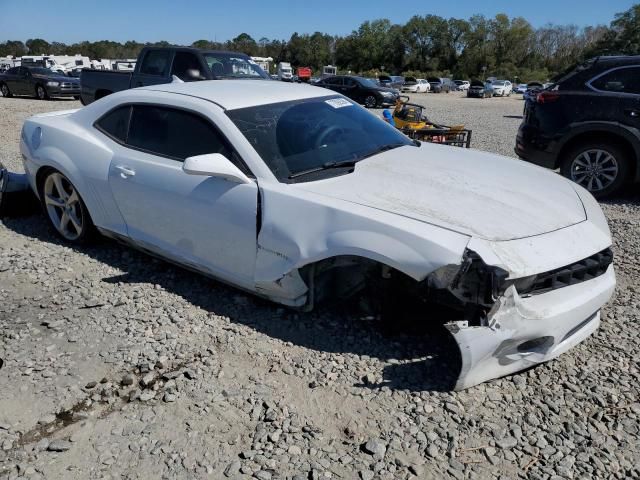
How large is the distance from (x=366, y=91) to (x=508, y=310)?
22.1 meters

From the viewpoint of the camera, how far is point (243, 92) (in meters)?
3.81

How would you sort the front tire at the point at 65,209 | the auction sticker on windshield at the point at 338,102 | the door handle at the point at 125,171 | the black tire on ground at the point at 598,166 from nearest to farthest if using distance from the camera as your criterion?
the door handle at the point at 125,171 < the auction sticker on windshield at the point at 338,102 < the front tire at the point at 65,209 < the black tire on ground at the point at 598,166

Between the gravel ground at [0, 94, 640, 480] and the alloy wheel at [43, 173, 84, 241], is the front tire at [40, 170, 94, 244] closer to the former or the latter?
the alloy wheel at [43, 173, 84, 241]

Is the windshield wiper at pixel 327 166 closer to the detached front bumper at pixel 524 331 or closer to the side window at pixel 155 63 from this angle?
the detached front bumper at pixel 524 331

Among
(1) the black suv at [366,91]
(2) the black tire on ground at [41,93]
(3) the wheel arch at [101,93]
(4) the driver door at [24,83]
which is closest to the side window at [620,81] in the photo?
(3) the wheel arch at [101,93]

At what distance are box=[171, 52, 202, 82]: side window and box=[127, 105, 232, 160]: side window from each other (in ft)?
20.6

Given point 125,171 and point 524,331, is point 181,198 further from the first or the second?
point 524,331

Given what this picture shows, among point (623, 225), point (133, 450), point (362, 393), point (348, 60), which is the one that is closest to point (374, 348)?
point (362, 393)

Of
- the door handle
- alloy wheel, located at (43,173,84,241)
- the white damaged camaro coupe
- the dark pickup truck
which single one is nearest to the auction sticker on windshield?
the white damaged camaro coupe

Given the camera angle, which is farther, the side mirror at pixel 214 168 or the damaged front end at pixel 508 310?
the side mirror at pixel 214 168

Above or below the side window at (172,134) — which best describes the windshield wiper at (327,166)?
below

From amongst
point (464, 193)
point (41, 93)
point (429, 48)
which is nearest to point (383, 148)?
point (464, 193)

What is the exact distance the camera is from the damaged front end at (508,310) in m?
2.46

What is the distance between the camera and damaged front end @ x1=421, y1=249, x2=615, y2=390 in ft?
8.08
